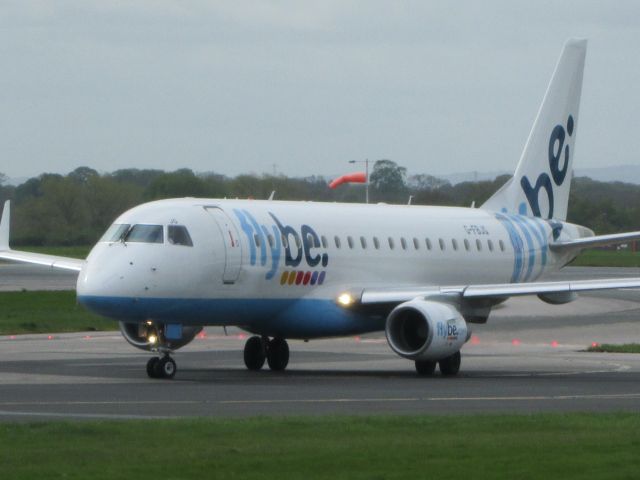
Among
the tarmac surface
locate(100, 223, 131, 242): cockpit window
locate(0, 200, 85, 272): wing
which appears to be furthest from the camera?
locate(0, 200, 85, 272): wing

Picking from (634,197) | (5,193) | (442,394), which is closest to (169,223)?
(442,394)

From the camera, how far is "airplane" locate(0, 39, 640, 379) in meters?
29.4

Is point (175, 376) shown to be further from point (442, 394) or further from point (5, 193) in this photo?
point (5, 193)

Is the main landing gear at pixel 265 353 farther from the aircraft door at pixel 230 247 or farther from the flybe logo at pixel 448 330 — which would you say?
the flybe logo at pixel 448 330

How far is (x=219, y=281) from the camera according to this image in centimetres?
3016

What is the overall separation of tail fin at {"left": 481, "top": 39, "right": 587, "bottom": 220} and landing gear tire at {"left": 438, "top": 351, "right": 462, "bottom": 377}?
9463 mm

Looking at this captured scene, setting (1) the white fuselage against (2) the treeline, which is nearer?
(1) the white fuselage

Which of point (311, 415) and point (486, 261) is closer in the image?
point (311, 415)

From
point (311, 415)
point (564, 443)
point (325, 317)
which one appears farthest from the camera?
point (325, 317)

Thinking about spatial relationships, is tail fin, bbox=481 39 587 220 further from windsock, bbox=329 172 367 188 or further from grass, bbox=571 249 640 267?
grass, bbox=571 249 640 267

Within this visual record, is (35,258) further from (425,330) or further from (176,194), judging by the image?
(176,194)

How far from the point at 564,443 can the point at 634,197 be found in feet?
368

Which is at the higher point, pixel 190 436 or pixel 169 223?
pixel 169 223

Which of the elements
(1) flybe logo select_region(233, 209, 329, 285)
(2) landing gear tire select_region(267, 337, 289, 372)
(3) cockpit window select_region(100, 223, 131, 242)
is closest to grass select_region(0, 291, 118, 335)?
(2) landing gear tire select_region(267, 337, 289, 372)
